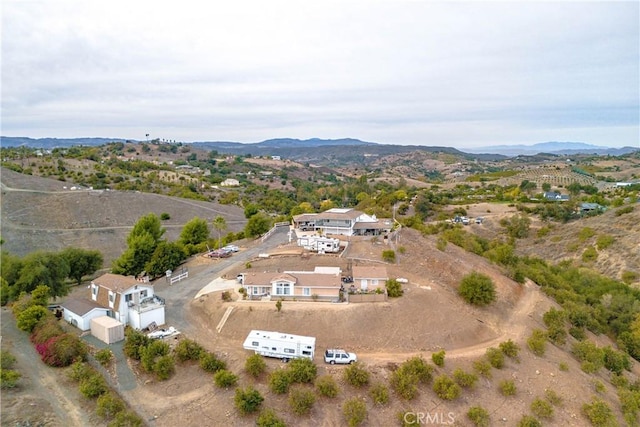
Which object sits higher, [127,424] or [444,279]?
[444,279]

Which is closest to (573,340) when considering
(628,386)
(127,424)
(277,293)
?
(628,386)

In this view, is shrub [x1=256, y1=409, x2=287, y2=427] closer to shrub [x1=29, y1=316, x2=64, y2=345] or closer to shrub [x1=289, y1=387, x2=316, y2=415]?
shrub [x1=289, y1=387, x2=316, y2=415]

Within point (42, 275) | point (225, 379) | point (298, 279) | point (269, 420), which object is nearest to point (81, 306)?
point (42, 275)

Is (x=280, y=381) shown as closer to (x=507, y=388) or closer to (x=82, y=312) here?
(x=507, y=388)

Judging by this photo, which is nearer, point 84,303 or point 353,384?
point 353,384

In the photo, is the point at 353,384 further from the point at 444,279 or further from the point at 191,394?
the point at 444,279

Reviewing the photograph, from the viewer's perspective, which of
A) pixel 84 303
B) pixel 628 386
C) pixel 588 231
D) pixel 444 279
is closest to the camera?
pixel 628 386

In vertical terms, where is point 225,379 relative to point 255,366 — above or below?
below

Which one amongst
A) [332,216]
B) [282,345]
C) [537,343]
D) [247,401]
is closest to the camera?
[247,401]
